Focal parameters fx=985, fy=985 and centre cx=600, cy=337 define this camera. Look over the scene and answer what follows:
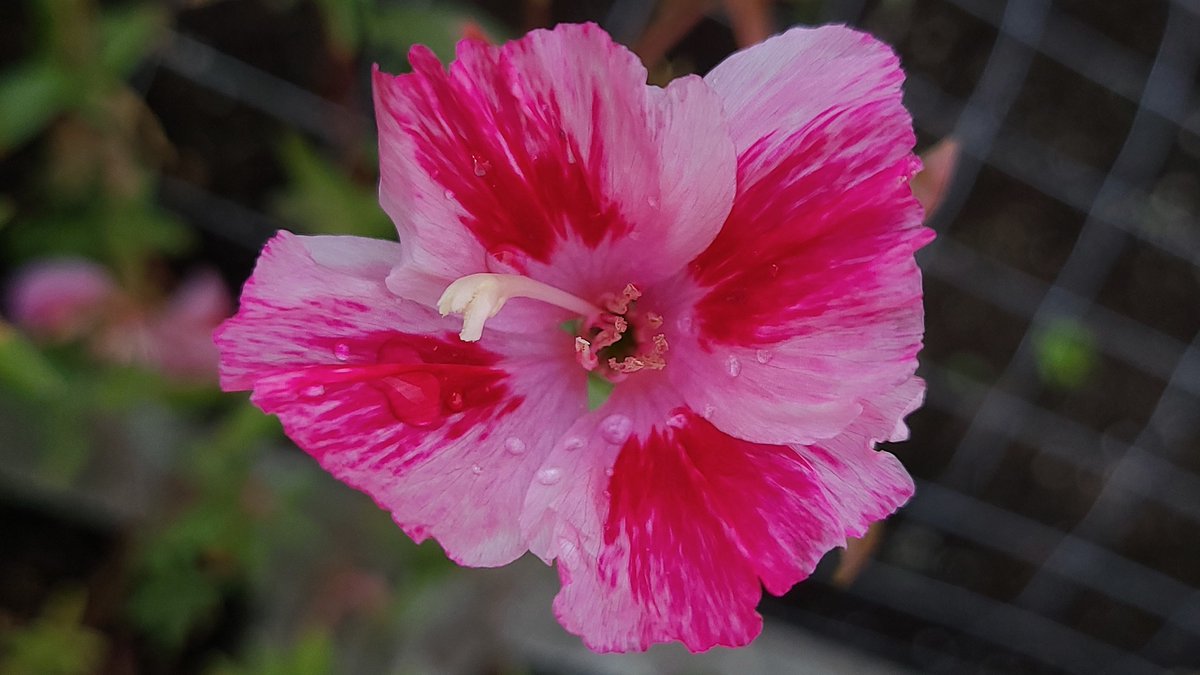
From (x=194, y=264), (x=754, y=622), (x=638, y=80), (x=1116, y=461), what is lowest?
(x=1116, y=461)

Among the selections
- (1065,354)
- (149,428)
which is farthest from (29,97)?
(1065,354)

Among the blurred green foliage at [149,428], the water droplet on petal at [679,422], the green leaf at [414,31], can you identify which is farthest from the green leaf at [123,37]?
the water droplet on petal at [679,422]

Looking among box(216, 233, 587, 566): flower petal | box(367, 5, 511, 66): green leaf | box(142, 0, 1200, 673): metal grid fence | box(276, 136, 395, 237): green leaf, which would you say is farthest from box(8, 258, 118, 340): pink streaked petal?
box(142, 0, 1200, 673): metal grid fence

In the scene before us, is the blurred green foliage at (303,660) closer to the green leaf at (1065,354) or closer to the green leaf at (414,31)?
the green leaf at (414,31)

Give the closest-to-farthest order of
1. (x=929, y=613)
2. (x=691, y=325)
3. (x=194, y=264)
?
(x=691, y=325)
(x=194, y=264)
(x=929, y=613)

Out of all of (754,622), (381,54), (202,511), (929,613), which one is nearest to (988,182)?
(929,613)

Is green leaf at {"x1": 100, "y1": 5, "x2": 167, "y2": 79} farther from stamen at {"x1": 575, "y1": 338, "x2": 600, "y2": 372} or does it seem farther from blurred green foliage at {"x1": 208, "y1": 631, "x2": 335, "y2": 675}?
stamen at {"x1": 575, "y1": 338, "x2": 600, "y2": 372}

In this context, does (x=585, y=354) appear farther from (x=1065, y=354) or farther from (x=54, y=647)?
(x=1065, y=354)

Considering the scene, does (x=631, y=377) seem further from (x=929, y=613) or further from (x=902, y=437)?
(x=929, y=613)
